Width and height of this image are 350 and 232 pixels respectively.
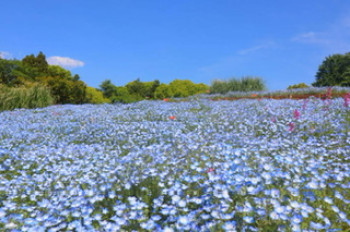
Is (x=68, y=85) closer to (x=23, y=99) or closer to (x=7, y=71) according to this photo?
(x=7, y=71)

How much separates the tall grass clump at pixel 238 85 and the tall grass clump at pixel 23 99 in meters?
12.1

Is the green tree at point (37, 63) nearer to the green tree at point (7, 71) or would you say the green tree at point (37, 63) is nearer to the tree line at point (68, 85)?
the tree line at point (68, 85)

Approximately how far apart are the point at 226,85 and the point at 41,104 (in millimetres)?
13149

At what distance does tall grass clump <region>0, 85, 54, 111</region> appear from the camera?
55.7 feet

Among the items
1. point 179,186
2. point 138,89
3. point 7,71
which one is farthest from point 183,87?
point 179,186

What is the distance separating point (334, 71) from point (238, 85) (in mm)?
9200

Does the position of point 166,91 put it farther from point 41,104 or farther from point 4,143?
point 4,143

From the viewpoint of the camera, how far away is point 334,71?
90.4 feet

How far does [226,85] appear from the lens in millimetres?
24531

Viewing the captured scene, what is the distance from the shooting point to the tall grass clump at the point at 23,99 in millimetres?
16984

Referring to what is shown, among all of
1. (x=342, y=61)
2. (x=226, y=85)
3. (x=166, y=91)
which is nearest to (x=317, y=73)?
(x=342, y=61)

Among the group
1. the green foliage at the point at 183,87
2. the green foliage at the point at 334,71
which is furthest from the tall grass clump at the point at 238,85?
the green foliage at the point at 183,87

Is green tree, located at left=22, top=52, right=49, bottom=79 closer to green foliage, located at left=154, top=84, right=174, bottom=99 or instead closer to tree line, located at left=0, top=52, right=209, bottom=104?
tree line, located at left=0, top=52, right=209, bottom=104

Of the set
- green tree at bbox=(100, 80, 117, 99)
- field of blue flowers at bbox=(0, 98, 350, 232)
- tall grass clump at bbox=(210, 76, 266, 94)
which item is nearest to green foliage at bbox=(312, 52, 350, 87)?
tall grass clump at bbox=(210, 76, 266, 94)
